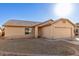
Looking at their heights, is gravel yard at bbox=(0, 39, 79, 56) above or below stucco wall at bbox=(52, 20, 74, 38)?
below

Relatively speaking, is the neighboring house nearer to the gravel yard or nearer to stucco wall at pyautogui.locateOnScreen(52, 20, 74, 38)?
stucco wall at pyautogui.locateOnScreen(52, 20, 74, 38)

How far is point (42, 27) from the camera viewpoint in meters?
5.79

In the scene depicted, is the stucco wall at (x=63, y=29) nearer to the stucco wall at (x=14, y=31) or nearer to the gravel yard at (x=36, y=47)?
the gravel yard at (x=36, y=47)

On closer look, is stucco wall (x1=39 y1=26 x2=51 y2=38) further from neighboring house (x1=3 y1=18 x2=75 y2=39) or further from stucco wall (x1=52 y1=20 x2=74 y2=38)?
stucco wall (x1=52 y1=20 x2=74 y2=38)

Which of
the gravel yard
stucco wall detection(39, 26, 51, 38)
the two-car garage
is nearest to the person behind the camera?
the gravel yard

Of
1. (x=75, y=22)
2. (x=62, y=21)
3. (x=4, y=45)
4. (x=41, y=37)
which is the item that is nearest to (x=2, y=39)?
(x=4, y=45)

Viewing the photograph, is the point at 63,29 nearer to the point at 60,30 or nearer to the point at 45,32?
the point at 60,30

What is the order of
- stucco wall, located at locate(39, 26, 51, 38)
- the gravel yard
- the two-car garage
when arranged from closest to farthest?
the gravel yard
the two-car garage
stucco wall, located at locate(39, 26, 51, 38)

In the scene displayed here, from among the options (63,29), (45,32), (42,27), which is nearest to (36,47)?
(45,32)

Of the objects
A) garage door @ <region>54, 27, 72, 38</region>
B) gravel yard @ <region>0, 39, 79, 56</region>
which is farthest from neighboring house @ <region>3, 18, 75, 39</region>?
gravel yard @ <region>0, 39, 79, 56</region>

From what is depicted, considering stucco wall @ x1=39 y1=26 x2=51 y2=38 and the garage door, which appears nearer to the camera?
the garage door

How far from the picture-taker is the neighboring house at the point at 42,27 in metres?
5.39

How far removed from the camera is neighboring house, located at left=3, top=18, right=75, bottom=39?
5.39 meters

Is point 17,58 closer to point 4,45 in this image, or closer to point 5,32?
point 4,45
